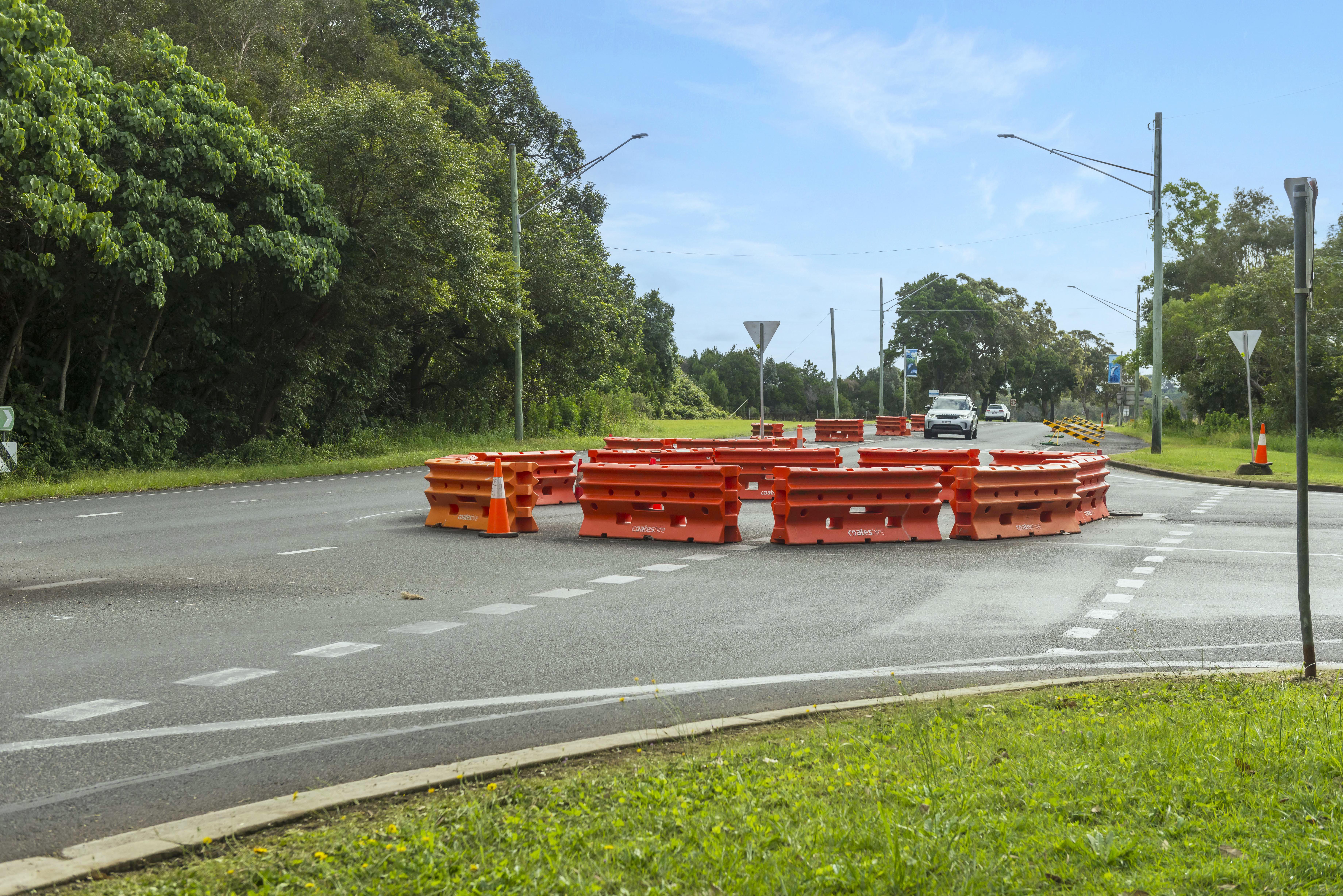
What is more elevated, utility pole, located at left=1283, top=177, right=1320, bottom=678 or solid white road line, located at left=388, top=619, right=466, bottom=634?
utility pole, located at left=1283, top=177, right=1320, bottom=678

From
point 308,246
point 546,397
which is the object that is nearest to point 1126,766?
point 308,246

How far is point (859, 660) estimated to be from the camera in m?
6.99

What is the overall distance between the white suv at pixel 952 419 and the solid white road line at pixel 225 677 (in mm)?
42234

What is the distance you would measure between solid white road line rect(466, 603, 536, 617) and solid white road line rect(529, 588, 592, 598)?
37 cm

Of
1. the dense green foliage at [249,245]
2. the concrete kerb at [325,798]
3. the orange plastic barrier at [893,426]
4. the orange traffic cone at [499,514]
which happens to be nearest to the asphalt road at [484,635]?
the concrete kerb at [325,798]

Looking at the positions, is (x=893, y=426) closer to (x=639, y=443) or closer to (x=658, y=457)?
(x=639, y=443)

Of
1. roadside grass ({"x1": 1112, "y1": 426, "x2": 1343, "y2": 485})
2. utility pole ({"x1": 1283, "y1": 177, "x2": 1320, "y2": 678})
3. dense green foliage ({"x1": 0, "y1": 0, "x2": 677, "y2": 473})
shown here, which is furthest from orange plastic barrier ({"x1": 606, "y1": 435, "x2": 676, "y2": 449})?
utility pole ({"x1": 1283, "y1": 177, "x2": 1320, "y2": 678})

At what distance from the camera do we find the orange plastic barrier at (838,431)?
47156 millimetres

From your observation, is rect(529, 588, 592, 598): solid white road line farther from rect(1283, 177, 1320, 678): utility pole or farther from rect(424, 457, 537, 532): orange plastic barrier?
rect(1283, 177, 1320, 678): utility pole

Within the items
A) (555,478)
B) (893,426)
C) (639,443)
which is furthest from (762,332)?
(893,426)

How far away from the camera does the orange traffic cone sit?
44.8 ft

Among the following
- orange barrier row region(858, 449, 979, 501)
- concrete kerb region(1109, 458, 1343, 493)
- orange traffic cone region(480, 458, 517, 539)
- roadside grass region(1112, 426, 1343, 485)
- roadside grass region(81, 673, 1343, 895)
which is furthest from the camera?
roadside grass region(1112, 426, 1343, 485)

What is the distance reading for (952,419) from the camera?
152ft

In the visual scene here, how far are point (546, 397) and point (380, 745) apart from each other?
41.2m
